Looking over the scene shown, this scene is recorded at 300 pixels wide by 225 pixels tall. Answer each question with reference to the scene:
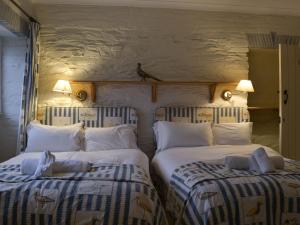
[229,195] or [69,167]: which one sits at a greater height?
[69,167]

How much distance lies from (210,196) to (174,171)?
22.8 inches

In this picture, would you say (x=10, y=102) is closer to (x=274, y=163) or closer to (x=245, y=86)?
(x=245, y=86)

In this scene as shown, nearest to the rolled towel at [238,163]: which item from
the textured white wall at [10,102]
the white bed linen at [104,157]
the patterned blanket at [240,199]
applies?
the patterned blanket at [240,199]

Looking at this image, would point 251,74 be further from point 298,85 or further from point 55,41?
point 55,41

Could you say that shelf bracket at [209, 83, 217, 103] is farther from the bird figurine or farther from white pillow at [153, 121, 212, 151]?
the bird figurine

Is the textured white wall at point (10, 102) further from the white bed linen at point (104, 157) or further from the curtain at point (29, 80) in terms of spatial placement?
the white bed linen at point (104, 157)

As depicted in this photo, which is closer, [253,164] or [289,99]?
[253,164]

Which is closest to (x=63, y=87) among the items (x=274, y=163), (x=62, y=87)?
(x=62, y=87)

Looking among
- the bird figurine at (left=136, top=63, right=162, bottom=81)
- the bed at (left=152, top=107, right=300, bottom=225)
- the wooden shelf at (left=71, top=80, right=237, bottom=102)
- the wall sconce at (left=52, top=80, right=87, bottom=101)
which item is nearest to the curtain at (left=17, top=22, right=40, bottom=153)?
the wall sconce at (left=52, top=80, right=87, bottom=101)

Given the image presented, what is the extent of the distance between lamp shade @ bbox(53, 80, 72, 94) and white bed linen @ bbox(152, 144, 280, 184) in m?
1.27

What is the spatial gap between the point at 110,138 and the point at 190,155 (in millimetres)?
936

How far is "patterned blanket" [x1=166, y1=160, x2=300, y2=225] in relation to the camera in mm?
1704

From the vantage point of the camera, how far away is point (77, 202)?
1.59m

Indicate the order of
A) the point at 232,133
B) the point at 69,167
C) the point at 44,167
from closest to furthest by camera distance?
1. the point at 44,167
2. the point at 69,167
3. the point at 232,133
